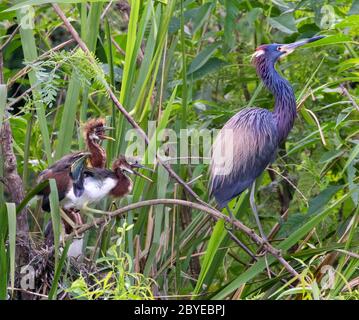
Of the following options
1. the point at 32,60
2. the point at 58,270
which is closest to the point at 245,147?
the point at 32,60

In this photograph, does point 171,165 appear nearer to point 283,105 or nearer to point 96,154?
point 96,154

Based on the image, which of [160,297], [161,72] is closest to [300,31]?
[161,72]

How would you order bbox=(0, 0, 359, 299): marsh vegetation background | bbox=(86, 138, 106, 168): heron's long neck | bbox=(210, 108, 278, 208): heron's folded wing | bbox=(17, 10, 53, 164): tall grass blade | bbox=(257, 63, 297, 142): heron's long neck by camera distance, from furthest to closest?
bbox=(257, 63, 297, 142): heron's long neck, bbox=(210, 108, 278, 208): heron's folded wing, bbox=(86, 138, 106, 168): heron's long neck, bbox=(17, 10, 53, 164): tall grass blade, bbox=(0, 0, 359, 299): marsh vegetation background

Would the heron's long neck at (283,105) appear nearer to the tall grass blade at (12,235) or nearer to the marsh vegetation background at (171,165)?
the marsh vegetation background at (171,165)

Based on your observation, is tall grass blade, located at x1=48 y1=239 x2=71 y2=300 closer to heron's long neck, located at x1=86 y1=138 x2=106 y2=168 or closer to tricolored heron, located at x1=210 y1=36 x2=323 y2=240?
heron's long neck, located at x1=86 y1=138 x2=106 y2=168

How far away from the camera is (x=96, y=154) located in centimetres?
352

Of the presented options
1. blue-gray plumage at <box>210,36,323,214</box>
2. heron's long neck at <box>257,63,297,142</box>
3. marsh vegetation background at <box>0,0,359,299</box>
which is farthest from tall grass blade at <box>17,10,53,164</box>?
heron's long neck at <box>257,63,297,142</box>

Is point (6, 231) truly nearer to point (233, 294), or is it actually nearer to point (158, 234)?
point (158, 234)

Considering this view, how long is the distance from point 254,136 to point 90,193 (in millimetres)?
854

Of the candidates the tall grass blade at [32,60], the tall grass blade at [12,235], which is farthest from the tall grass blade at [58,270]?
the tall grass blade at [32,60]

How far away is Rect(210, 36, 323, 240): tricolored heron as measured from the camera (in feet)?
12.1

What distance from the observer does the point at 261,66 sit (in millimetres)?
3930

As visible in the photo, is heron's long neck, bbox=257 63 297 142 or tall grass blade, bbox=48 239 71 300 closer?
tall grass blade, bbox=48 239 71 300

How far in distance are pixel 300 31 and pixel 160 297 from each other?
1.65m
